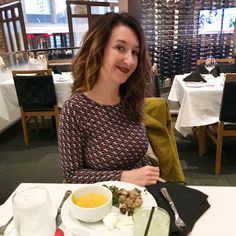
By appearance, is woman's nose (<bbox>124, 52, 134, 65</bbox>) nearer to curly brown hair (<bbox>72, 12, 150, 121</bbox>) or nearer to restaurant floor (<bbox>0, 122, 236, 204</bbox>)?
curly brown hair (<bbox>72, 12, 150, 121</bbox>)

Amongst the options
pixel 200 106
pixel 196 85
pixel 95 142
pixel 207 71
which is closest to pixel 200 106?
pixel 200 106

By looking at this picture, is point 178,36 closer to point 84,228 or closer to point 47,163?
point 47,163

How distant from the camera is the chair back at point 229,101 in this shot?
7.27 feet

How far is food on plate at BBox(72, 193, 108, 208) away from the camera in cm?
73

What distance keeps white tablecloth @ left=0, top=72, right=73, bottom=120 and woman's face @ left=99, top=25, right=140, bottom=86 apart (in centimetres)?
211

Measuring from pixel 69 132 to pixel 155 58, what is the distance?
3968 millimetres

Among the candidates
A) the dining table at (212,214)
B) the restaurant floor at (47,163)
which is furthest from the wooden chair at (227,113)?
the dining table at (212,214)

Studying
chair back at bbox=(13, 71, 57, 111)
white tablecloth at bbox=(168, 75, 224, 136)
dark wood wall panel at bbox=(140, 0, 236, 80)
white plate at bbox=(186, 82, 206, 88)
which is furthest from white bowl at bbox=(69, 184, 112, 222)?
dark wood wall panel at bbox=(140, 0, 236, 80)

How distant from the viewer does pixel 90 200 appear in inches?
29.2

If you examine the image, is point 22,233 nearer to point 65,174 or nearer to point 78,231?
point 78,231

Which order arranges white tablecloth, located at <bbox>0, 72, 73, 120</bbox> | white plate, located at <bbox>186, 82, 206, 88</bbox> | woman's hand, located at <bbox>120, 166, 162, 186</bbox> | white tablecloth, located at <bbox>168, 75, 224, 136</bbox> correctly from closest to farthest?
1. woman's hand, located at <bbox>120, 166, 162, 186</bbox>
2. white tablecloth, located at <bbox>168, 75, 224, 136</bbox>
3. white plate, located at <bbox>186, 82, 206, 88</bbox>
4. white tablecloth, located at <bbox>0, 72, 73, 120</bbox>

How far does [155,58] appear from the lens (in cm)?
475

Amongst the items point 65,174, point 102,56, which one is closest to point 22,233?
point 65,174

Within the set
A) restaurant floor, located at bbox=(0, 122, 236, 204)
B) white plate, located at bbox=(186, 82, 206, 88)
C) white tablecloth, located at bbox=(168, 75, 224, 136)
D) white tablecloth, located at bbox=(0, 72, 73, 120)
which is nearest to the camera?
restaurant floor, located at bbox=(0, 122, 236, 204)
